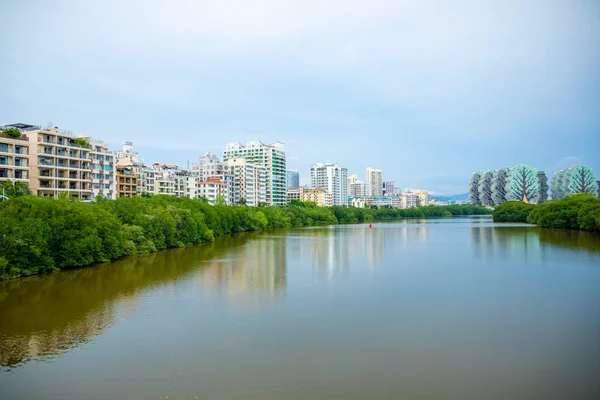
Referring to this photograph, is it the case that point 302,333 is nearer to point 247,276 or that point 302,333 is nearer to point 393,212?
point 247,276

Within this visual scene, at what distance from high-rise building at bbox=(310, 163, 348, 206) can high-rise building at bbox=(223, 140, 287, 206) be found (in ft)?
112

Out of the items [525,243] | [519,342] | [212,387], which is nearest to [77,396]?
[212,387]

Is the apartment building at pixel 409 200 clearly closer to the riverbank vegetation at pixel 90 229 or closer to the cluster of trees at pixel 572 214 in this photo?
the cluster of trees at pixel 572 214

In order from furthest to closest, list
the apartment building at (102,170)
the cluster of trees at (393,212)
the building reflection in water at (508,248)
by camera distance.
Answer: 1. the cluster of trees at (393,212)
2. the apartment building at (102,170)
3. the building reflection in water at (508,248)

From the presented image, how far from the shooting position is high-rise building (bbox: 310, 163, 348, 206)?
11388cm

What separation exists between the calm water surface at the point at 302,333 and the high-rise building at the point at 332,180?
95.3m

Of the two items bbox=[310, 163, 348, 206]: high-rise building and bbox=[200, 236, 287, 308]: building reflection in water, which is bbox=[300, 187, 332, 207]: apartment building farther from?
bbox=[200, 236, 287, 308]: building reflection in water

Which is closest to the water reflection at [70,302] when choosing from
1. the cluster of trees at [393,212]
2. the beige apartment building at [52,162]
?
the beige apartment building at [52,162]

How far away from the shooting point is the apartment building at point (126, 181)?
4103 centimetres

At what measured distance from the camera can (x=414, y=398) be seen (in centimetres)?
684

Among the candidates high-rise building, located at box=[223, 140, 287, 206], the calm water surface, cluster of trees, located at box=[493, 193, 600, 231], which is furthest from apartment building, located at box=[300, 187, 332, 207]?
the calm water surface

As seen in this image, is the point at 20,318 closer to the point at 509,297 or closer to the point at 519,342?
the point at 519,342

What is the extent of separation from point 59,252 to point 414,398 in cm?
1502

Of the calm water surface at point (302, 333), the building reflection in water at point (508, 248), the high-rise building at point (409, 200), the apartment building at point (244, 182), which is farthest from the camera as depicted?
the high-rise building at point (409, 200)
